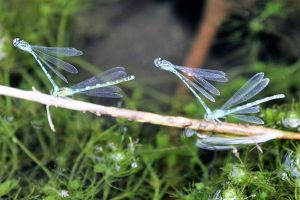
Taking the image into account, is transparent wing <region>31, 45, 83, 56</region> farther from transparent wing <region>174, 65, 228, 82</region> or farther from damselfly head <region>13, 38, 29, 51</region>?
transparent wing <region>174, 65, 228, 82</region>

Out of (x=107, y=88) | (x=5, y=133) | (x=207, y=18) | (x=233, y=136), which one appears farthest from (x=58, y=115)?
(x=207, y=18)

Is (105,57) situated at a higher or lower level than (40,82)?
higher

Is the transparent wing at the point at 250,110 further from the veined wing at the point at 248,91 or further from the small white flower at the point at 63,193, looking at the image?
the small white flower at the point at 63,193

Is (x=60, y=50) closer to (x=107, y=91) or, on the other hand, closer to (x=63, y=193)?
(x=107, y=91)

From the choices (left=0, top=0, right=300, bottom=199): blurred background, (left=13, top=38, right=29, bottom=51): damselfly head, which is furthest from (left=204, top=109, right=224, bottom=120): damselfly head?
(left=13, top=38, right=29, bottom=51): damselfly head

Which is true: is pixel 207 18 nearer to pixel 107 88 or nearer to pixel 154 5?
pixel 154 5

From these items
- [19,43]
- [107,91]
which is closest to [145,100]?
[107,91]
